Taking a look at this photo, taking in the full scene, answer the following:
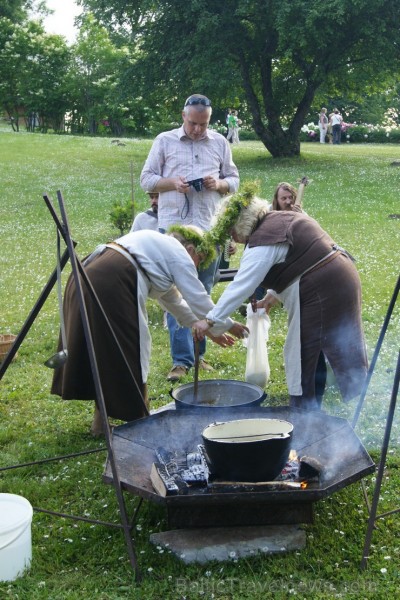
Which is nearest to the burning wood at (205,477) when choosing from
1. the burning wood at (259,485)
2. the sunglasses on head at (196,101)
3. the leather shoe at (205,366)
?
the burning wood at (259,485)

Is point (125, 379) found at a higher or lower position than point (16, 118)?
lower

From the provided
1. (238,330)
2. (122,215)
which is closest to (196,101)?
(238,330)

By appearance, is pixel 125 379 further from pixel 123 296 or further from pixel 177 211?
pixel 177 211

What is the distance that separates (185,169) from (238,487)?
3222 millimetres

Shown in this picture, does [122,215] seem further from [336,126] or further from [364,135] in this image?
[364,135]

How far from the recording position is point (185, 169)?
19.7 feet

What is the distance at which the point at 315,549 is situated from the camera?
3.53 meters

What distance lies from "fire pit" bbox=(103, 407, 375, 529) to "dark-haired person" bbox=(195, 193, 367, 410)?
0.37 meters

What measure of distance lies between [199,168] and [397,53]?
61.1 ft

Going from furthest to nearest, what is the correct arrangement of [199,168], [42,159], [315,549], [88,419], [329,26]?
[42,159] < [329,26] < [199,168] < [88,419] < [315,549]

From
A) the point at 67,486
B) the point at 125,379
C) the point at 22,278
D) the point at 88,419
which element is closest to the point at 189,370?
the point at 88,419

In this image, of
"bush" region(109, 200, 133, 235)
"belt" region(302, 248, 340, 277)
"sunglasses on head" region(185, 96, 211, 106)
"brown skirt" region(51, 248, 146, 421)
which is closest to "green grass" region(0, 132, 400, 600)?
"brown skirt" region(51, 248, 146, 421)

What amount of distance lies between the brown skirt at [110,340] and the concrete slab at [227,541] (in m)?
1.15

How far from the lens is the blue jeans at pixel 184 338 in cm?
598
